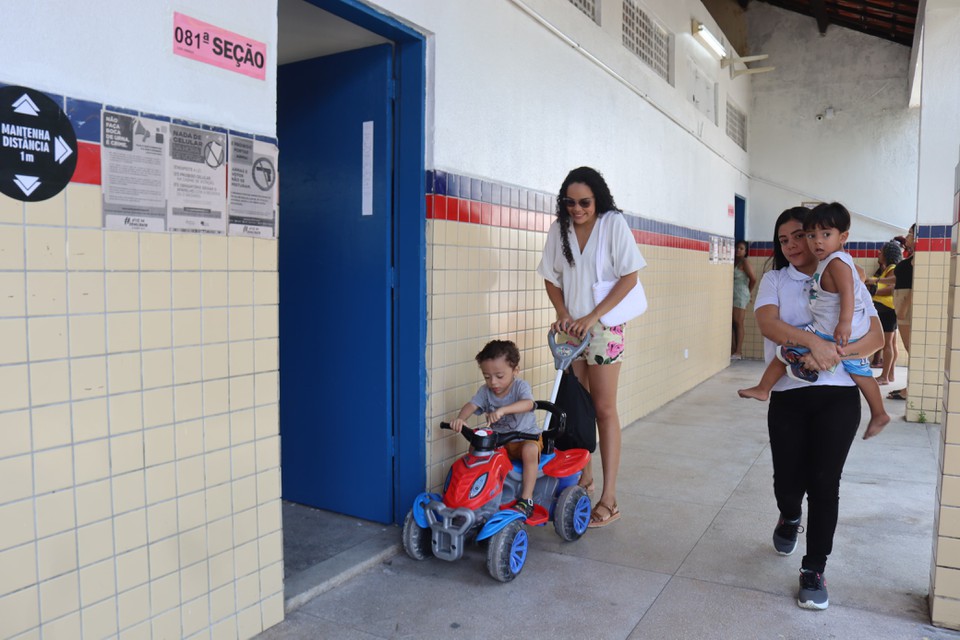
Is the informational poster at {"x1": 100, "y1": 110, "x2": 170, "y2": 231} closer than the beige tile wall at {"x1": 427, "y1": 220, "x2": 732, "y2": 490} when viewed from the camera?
Yes

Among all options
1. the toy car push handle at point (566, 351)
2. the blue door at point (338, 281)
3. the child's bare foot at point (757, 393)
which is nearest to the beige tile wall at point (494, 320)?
the blue door at point (338, 281)

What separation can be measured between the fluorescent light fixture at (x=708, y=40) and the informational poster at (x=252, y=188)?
20.5 feet

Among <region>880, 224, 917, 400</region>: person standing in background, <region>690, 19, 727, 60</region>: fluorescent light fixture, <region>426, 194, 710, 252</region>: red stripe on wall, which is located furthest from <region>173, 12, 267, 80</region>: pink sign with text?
<region>880, 224, 917, 400</region>: person standing in background

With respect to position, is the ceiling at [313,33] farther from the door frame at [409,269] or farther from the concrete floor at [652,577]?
the concrete floor at [652,577]

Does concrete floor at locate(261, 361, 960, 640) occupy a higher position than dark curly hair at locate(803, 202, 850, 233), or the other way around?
dark curly hair at locate(803, 202, 850, 233)

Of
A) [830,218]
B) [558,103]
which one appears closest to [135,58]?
[830,218]

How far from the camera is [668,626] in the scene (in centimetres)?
270

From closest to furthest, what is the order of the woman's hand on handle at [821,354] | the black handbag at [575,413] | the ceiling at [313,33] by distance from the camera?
the woman's hand on handle at [821,354] < the ceiling at [313,33] < the black handbag at [575,413]

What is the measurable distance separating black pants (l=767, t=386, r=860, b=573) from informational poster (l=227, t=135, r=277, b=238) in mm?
2179

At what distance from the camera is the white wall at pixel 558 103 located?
3641mm

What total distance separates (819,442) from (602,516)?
124 centimetres

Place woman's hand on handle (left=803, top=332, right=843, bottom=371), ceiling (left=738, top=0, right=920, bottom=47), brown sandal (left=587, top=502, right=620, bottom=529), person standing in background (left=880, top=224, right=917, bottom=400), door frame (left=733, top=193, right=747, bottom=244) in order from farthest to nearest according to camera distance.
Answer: door frame (left=733, top=193, right=747, bottom=244)
ceiling (left=738, top=0, right=920, bottom=47)
person standing in background (left=880, top=224, right=917, bottom=400)
brown sandal (left=587, top=502, right=620, bottom=529)
woman's hand on handle (left=803, top=332, right=843, bottom=371)

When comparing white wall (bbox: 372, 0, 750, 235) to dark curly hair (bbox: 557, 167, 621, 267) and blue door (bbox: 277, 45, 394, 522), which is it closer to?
blue door (bbox: 277, 45, 394, 522)

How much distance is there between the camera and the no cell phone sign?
72.6 inches
